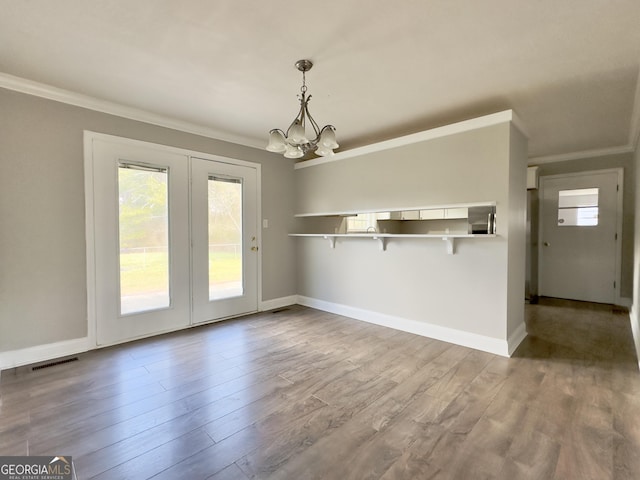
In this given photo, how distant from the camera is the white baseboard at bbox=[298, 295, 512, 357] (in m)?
2.93

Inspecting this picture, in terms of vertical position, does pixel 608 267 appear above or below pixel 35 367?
above

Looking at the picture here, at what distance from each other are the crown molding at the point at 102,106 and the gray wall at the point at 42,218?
6 centimetres

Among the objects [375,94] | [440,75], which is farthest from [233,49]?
[440,75]

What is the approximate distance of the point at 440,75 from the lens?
244cm

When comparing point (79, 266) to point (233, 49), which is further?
point (79, 266)

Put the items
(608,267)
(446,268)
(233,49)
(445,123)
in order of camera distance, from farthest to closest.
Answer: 1. (608,267)
2. (445,123)
3. (446,268)
4. (233,49)

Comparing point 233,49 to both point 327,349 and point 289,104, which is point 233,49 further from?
point 327,349

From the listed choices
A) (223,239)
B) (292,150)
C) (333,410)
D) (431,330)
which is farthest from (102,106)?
(431,330)

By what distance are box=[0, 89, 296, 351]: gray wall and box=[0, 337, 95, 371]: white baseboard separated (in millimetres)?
46

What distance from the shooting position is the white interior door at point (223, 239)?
3727 mm

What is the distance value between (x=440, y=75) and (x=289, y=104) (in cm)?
143

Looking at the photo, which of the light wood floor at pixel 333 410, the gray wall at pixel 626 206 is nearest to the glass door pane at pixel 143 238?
the light wood floor at pixel 333 410

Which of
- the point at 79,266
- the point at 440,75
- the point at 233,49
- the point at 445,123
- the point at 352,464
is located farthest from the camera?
the point at 445,123

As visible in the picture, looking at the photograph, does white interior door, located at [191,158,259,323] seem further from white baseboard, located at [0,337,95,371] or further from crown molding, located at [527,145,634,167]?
crown molding, located at [527,145,634,167]
